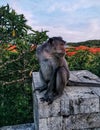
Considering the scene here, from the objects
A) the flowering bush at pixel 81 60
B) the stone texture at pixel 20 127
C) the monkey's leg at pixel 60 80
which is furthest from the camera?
the flowering bush at pixel 81 60

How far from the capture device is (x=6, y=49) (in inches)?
345

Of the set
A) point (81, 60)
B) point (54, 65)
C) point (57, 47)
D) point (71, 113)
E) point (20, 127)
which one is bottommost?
point (20, 127)

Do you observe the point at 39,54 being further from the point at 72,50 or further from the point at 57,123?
the point at 72,50

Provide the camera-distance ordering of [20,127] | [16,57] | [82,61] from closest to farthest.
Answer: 1. [20,127]
2. [16,57]
3. [82,61]

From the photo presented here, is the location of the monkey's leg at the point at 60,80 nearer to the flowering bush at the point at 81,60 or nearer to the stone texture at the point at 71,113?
the stone texture at the point at 71,113

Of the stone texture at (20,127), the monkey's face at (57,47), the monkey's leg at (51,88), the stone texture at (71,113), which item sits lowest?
the stone texture at (20,127)

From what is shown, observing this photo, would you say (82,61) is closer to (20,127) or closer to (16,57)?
(16,57)

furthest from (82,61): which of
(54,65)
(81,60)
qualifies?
(54,65)

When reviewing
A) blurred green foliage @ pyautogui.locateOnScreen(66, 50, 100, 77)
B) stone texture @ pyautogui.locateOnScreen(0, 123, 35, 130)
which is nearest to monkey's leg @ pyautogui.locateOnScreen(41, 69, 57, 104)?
stone texture @ pyautogui.locateOnScreen(0, 123, 35, 130)

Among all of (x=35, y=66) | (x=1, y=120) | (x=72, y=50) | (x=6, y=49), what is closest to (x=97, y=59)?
(x=72, y=50)

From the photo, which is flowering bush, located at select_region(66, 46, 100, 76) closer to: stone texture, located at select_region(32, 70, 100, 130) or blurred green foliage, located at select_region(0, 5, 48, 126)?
blurred green foliage, located at select_region(0, 5, 48, 126)

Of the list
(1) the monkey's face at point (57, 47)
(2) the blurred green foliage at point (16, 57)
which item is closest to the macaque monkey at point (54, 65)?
(1) the monkey's face at point (57, 47)

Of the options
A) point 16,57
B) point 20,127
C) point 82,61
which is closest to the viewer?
point 20,127

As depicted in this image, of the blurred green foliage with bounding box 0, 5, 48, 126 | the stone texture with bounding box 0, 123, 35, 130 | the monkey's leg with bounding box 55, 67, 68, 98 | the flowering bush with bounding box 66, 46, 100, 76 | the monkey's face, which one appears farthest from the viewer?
the flowering bush with bounding box 66, 46, 100, 76
